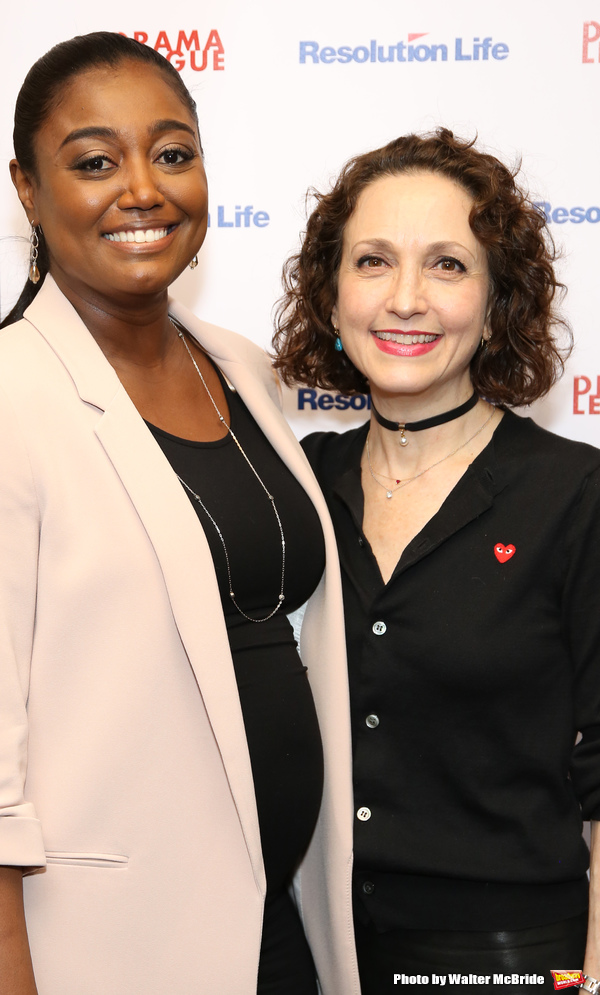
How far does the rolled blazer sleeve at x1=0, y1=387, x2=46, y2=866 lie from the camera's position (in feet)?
4.24

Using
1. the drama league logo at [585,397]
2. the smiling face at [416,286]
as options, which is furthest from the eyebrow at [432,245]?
the drama league logo at [585,397]

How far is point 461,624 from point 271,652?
0.33m

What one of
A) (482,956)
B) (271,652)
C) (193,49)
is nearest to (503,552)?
(271,652)

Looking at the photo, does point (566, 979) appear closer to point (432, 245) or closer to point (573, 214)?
point (432, 245)

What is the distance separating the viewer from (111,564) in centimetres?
136

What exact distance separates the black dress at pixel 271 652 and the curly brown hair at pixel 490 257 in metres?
0.47

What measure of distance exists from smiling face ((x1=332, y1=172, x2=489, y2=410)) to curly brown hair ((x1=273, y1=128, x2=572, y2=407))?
1.2 inches

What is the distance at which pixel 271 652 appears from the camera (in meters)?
1.62

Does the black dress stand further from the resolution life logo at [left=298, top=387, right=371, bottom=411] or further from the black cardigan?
the resolution life logo at [left=298, top=387, right=371, bottom=411]

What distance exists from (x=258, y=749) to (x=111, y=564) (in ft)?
1.36

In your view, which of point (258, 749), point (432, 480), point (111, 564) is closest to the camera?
point (111, 564)

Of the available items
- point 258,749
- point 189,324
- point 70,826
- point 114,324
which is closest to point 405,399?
point 189,324

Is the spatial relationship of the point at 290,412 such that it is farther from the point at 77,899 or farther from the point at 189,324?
the point at 77,899

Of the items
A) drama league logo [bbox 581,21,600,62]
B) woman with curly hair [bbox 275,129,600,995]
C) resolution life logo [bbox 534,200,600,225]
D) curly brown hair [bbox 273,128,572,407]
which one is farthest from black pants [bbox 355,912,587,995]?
drama league logo [bbox 581,21,600,62]
